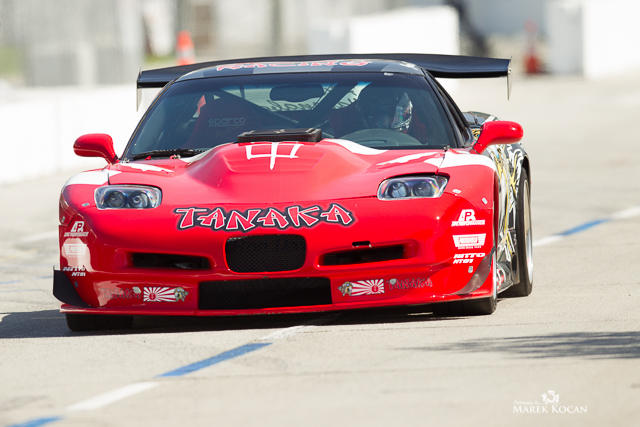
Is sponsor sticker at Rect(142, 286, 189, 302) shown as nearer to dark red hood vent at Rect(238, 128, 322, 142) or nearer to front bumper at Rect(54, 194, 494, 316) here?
front bumper at Rect(54, 194, 494, 316)

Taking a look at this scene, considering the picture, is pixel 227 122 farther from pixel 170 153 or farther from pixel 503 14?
pixel 503 14

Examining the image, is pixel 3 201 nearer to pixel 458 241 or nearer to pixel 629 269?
pixel 629 269

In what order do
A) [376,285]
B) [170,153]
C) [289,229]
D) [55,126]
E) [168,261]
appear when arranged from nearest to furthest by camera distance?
[289,229]
[376,285]
[168,261]
[170,153]
[55,126]

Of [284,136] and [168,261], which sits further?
[284,136]

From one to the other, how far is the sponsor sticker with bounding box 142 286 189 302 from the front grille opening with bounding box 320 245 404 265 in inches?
26.5

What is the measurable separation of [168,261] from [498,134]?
1794mm

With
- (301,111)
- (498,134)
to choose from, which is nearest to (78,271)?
(301,111)

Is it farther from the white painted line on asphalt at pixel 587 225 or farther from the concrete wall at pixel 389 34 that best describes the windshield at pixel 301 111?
the concrete wall at pixel 389 34

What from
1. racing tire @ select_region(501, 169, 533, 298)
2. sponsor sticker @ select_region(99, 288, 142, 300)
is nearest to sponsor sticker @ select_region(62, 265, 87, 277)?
sponsor sticker @ select_region(99, 288, 142, 300)

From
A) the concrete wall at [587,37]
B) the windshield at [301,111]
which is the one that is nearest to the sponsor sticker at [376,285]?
the windshield at [301,111]

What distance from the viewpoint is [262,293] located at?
555 cm

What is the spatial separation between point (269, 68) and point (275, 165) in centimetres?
140

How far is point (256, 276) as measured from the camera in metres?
5.48

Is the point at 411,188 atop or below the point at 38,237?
atop
